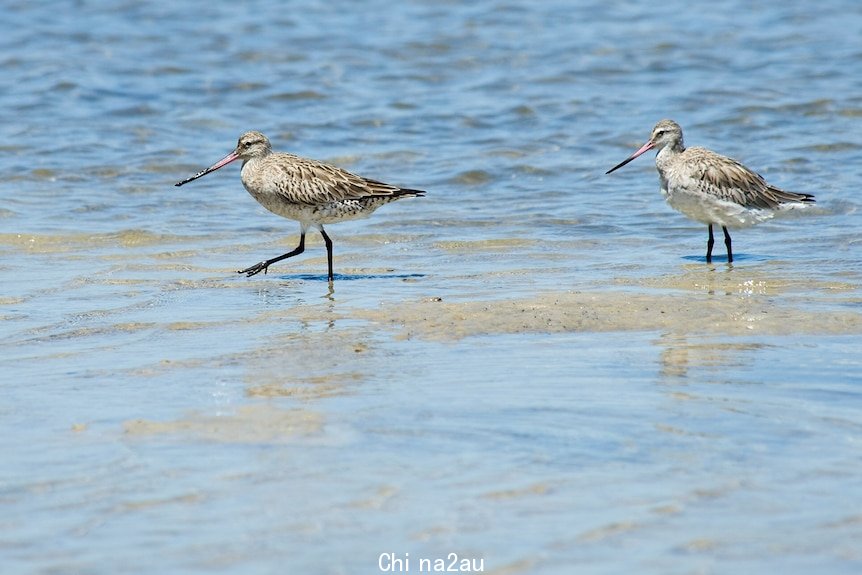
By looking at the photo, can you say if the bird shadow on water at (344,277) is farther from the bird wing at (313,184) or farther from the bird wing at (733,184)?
the bird wing at (733,184)

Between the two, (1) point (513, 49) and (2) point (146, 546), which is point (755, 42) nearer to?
(1) point (513, 49)

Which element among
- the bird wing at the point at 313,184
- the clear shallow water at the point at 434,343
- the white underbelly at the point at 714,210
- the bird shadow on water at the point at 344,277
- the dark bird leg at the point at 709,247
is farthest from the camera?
the white underbelly at the point at 714,210

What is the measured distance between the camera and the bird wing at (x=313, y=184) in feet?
31.7

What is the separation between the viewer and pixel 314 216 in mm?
9727

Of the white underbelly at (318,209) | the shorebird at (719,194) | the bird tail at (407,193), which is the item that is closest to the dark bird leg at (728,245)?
the shorebird at (719,194)

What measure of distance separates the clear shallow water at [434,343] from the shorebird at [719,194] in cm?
28

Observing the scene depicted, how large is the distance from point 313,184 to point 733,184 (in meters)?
3.10

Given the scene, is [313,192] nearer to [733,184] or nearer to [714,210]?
[714,210]

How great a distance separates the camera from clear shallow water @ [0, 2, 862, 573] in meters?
4.38

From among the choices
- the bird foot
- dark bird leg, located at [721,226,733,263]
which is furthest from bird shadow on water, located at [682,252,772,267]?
the bird foot

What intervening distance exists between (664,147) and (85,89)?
9.47 metres

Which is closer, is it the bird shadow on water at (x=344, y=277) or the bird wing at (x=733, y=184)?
the bird shadow on water at (x=344, y=277)

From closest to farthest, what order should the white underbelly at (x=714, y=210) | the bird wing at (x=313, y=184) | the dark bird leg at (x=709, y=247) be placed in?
the bird wing at (x=313, y=184), the dark bird leg at (x=709, y=247), the white underbelly at (x=714, y=210)

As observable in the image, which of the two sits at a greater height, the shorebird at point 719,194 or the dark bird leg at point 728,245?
the shorebird at point 719,194
